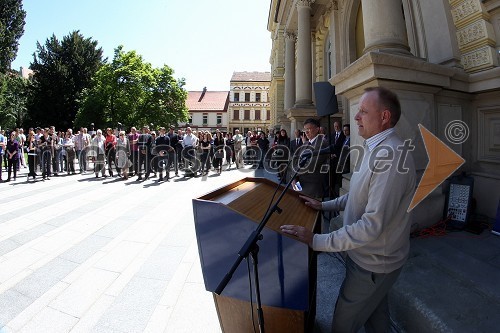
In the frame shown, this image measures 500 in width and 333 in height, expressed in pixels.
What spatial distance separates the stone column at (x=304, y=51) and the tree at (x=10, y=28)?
30947mm

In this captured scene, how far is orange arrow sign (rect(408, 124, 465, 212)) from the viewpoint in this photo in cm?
405

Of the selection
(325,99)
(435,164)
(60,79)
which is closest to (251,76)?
(60,79)

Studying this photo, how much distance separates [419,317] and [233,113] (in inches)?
2706

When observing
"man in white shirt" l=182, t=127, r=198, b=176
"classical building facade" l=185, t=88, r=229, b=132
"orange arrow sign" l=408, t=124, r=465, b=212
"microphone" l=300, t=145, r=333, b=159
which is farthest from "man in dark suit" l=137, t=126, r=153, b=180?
"classical building facade" l=185, t=88, r=229, b=132

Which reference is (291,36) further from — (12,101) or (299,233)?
(12,101)

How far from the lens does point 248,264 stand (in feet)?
5.40

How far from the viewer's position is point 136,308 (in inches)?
113

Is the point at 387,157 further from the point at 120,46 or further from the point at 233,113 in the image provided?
the point at 233,113

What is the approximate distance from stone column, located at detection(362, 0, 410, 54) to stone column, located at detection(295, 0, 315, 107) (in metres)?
6.80

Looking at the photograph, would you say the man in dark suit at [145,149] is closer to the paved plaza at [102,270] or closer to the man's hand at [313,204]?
the paved plaza at [102,270]

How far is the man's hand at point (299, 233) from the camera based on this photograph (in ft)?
5.20

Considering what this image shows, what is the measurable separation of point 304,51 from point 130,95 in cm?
3238

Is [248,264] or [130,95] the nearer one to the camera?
[248,264]

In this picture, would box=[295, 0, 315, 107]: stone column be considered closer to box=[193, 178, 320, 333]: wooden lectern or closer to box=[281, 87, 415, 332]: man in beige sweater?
box=[281, 87, 415, 332]: man in beige sweater
